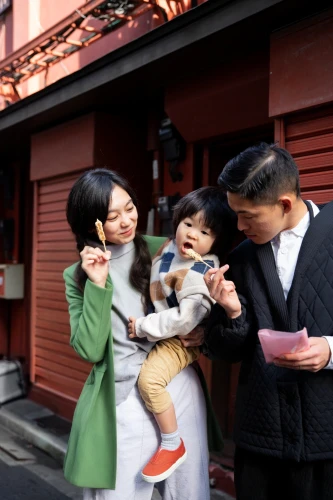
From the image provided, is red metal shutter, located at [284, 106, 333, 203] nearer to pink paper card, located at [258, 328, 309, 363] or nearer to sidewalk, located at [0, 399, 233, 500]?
pink paper card, located at [258, 328, 309, 363]

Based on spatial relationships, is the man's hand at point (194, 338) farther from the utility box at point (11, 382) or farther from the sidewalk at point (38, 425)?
the utility box at point (11, 382)

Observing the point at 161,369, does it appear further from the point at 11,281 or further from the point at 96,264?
the point at 11,281

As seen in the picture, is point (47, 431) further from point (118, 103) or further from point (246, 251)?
point (246, 251)

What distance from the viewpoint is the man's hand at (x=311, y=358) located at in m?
1.76

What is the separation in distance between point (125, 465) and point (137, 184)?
401cm

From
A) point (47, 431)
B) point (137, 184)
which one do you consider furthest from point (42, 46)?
point (47, 431)

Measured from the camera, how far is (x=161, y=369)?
2.33 metres

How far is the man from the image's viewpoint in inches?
74.7

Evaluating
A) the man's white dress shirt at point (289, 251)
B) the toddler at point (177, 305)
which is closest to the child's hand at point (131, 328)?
the toddler at point (177, 305)

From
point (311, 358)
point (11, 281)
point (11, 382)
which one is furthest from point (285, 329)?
point (11, 281)

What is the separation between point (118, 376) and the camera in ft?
7.85

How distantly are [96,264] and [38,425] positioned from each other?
4.61 meters

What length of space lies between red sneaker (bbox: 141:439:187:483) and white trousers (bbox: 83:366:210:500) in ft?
0.24

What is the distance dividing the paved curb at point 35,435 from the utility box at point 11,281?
5.96ft
